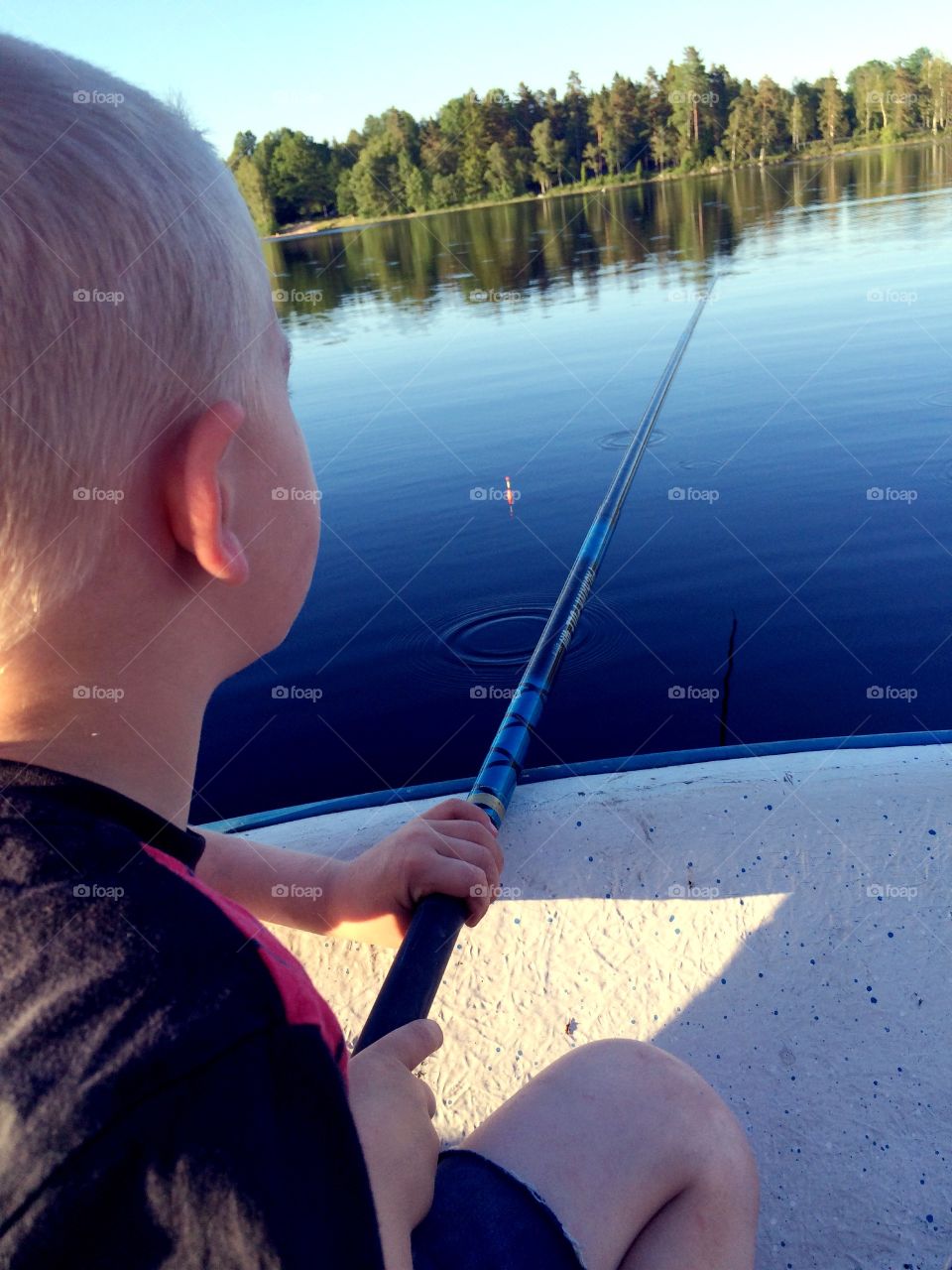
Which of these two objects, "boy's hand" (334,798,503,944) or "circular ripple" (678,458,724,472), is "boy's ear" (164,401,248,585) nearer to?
"boy's hand" (334,798,503,944)

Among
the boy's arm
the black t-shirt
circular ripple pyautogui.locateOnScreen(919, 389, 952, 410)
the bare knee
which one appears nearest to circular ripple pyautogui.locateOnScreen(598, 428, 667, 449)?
circular ripple pyautogui.locateOnScreen(919, 389, 952, 410)

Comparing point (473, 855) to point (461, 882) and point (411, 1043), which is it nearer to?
point (461, 882)

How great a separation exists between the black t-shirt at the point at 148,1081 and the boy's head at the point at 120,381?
0.14m

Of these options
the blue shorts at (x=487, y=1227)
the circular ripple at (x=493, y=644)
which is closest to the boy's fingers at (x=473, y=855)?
the blue shorts at (x=487, y=1227)

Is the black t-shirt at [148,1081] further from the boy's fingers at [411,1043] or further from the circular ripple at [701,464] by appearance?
the circular ripple at [701,464]

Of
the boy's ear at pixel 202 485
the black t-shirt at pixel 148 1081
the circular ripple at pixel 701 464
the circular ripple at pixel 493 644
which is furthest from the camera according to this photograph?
the circular ripple at pixel 701 464

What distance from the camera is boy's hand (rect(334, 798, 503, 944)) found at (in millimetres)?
1201

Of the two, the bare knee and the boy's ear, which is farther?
the bare knee

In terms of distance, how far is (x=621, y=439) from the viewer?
6469 millimetres

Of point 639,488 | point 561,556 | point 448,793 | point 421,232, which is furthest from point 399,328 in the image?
point 421,232

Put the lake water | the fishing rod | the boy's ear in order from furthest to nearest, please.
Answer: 1. the lake water
2. the fishing rod
3. the boy's ear

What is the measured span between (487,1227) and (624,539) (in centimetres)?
429

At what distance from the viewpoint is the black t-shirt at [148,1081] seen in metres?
0.51

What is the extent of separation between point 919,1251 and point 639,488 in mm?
4632
